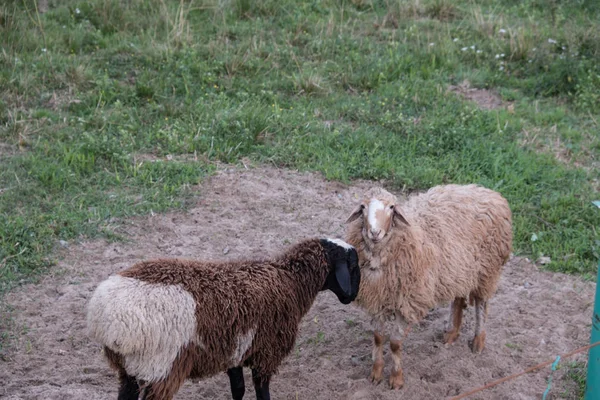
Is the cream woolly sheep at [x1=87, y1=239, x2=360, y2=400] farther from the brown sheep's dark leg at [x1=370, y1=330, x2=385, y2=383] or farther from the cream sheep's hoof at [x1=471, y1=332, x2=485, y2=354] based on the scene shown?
the cream sheep's hoof at [x1=471, y1=332, x2=485, y2=354]

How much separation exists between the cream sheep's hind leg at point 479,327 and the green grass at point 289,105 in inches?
56.3

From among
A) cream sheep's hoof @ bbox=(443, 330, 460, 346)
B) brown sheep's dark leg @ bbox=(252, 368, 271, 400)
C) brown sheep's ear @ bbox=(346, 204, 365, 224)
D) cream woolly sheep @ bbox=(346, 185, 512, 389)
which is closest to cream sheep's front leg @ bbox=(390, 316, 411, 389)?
cream woolly sheep @ bbox=(346, 185, 512, 389)

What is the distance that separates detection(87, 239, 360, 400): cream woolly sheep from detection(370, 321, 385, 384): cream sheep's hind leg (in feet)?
1.57

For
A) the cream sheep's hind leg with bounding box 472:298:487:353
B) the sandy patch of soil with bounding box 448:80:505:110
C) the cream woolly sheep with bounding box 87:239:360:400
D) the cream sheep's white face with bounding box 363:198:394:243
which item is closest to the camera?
the cream woolly sheep with bounding box 87:239:360:400

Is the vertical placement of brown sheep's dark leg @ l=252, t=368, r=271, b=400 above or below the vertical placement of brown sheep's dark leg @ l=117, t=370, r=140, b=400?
below

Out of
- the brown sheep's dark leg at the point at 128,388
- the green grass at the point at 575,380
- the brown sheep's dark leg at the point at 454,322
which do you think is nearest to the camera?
the brown sheep's dark leg at the point at 128,388

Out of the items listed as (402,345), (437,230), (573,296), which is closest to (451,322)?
(402,345)

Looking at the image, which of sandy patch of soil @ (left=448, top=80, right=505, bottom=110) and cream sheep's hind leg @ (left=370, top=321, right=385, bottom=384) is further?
sandy patch of soil @ (left=448, top=80, right=505, bottom=110)

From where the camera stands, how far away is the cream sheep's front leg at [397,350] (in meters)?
5.47

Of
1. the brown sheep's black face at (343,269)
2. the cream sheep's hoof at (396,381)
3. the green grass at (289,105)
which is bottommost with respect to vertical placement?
the cream sheep's hoof at (396,381)

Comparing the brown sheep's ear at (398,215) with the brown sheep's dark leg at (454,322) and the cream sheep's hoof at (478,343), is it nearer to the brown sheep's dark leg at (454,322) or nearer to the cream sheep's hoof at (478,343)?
the brown sheep's dark leg at (454,322)

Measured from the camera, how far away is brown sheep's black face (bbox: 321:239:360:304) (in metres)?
5.13

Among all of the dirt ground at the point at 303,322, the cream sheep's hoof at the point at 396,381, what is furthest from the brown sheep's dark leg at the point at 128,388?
the cream sheep's hoof at the point at 396,381

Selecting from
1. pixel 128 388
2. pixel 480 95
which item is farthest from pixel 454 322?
pixel 480 95
